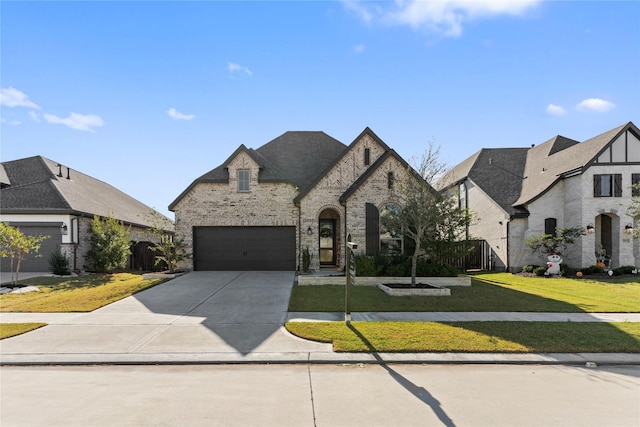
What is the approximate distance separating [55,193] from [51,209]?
6.28 feet

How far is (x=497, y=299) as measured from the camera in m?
11.4

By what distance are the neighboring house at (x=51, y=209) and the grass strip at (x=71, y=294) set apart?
9.24 ft

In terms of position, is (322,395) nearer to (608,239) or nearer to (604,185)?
(604,185)

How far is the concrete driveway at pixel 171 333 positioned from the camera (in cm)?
629

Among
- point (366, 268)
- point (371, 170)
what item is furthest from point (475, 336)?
point (371, 170)

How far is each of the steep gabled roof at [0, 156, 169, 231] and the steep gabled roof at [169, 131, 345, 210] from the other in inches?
238

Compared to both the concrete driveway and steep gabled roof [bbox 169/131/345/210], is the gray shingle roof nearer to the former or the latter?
steep gabled roof [bbox 169/131/345/210]

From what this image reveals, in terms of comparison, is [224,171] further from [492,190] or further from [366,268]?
[492,190]

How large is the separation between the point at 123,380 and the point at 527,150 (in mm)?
30693

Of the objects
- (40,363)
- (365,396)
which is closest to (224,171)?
(40,363)

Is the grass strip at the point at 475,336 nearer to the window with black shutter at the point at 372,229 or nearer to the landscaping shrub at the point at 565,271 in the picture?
the window with black shutter at the point at 372,229

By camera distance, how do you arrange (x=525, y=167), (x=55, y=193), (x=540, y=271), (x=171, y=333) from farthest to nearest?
(x=525, y=167), (x=55, y=193), (x=540, y=271), (x=171, y=333)

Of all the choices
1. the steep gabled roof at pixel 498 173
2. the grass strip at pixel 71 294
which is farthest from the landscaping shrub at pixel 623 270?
the grass strip at pixel 71 294

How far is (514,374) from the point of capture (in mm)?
5586
